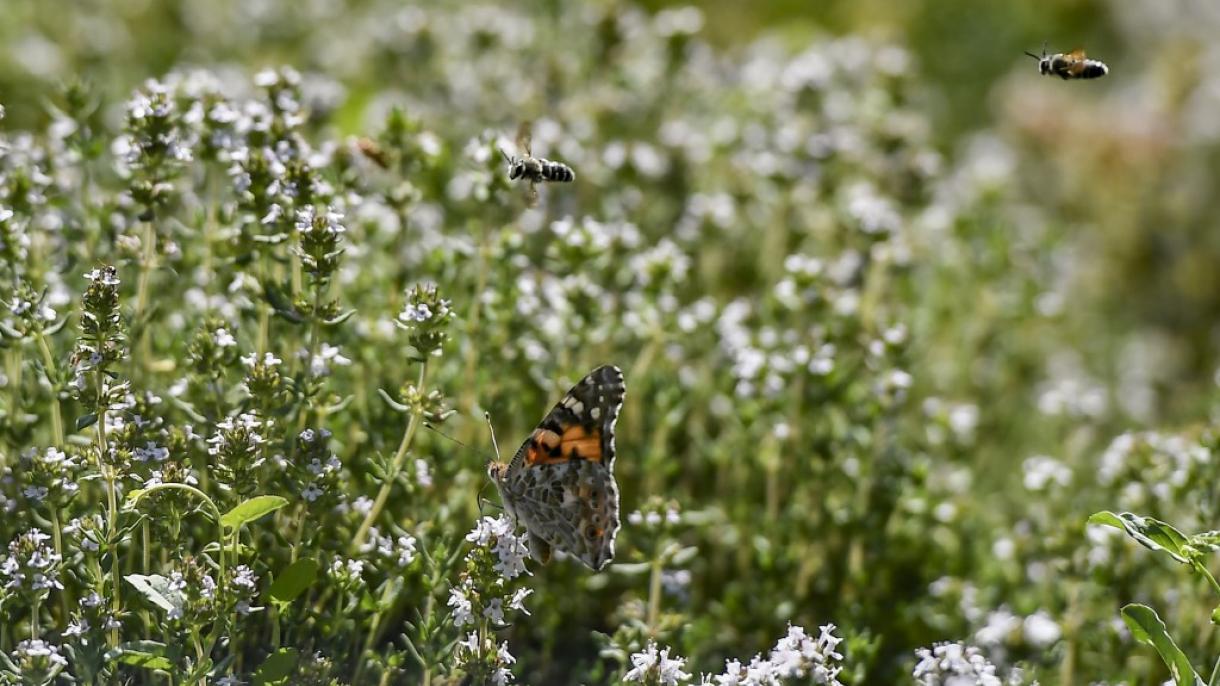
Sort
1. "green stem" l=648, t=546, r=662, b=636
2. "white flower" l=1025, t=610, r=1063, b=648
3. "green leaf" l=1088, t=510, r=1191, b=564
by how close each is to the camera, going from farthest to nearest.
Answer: "white flower" l=1025, t=610, r=1063, b=648
"green stem" l=648, t=546, r=662, b=636
"green leaf" l=1088, t=510, r=1191, b=564

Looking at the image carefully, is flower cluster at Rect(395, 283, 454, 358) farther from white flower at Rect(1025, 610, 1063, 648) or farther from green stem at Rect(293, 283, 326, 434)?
white flower at Rect(1025, 610, 1063, 648)

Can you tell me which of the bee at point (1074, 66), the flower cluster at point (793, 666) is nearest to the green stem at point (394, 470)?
the flower cluster at point (793, 666)

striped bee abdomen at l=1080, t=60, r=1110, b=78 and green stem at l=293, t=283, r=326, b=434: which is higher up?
striped bee abdomen at l=1080, t=60, r=1110, b=78

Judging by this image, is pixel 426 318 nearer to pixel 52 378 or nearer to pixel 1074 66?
pixel 52 378

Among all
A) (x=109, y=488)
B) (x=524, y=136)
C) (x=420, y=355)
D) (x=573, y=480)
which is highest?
(x=524, y=136)

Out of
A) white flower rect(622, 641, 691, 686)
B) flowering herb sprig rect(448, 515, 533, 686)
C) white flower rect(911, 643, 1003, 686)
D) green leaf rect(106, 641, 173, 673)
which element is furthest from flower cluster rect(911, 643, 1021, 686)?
green leaf rect(106, 641, 173, 673)

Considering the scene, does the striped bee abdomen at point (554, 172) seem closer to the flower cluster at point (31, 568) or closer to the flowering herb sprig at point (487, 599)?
the flowering herb sprig at point (487, 599)

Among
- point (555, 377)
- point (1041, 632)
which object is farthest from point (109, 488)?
point (1041, 632)

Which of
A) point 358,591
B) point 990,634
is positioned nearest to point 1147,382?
point 990,634
